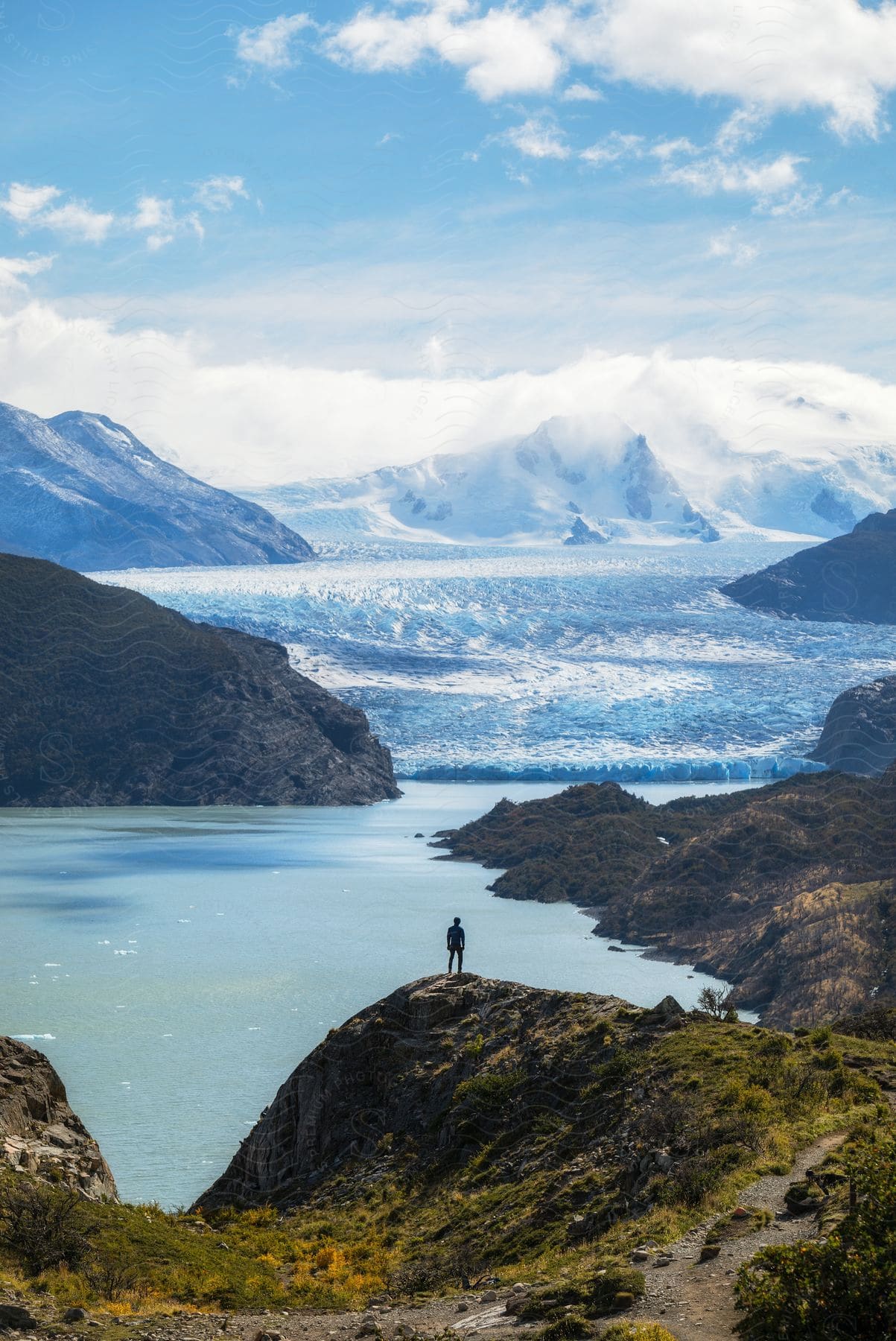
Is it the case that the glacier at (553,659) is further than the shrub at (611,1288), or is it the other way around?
the glacier at (553,659)

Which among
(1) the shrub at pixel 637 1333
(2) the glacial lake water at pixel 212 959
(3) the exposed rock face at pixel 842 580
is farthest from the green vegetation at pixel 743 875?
(3) the exposed rock face at pixel 842 580

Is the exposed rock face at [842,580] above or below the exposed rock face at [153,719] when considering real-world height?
above

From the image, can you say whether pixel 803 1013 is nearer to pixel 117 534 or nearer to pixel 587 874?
pixel 587 874

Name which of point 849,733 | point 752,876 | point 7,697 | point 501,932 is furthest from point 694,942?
point 7,697

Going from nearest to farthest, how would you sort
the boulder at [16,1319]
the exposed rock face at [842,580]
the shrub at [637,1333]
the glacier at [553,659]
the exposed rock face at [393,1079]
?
the shrub at [637,1333]
the boulder at [16,1319]
the exposed rock face at [393,1079]
the glacier at [553,659]
the exposed rock face at [842,580]

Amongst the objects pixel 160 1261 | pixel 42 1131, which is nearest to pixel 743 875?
pixel 42 1131

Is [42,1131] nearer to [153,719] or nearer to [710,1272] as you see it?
[710,1272]

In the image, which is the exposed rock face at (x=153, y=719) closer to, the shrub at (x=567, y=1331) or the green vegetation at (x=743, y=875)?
the green vegetation at (x=743, y=875)
